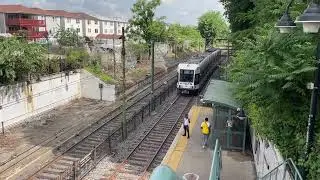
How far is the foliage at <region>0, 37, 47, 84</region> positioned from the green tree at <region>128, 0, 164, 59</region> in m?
31.4

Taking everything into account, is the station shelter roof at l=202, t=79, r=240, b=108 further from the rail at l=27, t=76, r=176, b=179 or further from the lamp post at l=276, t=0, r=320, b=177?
the lamp post at l=276, t=0, r=320, b=177

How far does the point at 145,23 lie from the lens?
191 ft

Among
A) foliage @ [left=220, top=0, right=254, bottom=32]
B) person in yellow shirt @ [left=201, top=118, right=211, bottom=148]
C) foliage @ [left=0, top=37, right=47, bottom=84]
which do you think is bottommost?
person in yellow shirt @ [left=201, top=118, right=211, bottom=148]

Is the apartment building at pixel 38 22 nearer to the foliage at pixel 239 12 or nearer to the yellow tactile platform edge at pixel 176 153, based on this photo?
the foliage at pixel 239 12

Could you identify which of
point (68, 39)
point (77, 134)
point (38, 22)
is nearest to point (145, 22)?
point (68, 39)

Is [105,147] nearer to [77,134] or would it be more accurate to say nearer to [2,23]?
[77,134]

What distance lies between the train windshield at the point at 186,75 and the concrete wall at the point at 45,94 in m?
6.73

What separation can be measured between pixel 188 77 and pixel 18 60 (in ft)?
51.2

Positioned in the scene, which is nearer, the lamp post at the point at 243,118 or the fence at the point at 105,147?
the fence at the point at 105,147

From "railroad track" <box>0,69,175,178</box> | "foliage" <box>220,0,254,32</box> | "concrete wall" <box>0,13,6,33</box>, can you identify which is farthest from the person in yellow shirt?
"concrete wall" <box>0,13,6,33</box>

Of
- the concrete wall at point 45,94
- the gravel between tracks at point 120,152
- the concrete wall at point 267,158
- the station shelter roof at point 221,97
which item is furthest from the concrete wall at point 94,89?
the concrete wall at point 267,158

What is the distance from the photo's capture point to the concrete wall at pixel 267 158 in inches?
398

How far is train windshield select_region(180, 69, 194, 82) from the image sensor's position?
114ft

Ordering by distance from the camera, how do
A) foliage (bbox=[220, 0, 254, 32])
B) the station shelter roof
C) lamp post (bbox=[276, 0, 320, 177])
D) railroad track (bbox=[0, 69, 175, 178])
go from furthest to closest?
foliage (bbox=[220, 0, 254, 32])
railroad track (bbox=[0, 69, 175, 178])
the station shelter roof
lamp post (bbox=[276, 0, 320, 177])
